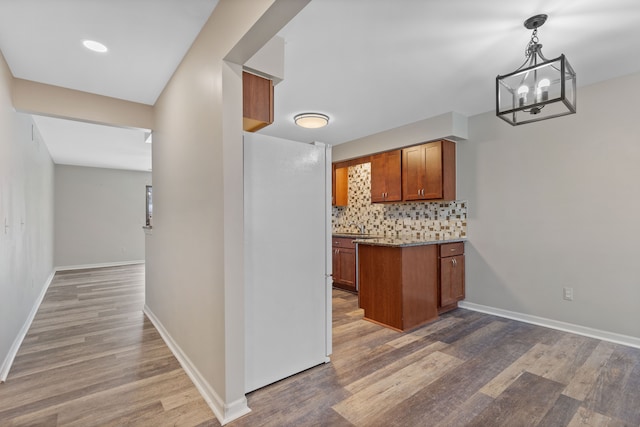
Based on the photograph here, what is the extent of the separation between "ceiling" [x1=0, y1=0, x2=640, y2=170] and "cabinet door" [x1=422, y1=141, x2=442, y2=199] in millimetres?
724

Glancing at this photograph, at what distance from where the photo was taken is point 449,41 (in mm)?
2344

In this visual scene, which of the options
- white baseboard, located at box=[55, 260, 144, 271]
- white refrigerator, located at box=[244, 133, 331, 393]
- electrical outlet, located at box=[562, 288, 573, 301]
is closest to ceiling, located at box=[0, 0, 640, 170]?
white refrigerator, located at box=[244, 133, 331, 393]

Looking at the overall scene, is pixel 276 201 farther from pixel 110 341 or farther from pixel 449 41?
pixel 110 341

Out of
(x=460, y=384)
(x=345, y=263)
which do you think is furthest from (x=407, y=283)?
(x=345, y=263)

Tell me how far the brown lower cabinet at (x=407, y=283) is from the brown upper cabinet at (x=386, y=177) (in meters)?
1.14

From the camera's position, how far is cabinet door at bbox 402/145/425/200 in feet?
13.9

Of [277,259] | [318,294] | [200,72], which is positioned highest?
[200,72]

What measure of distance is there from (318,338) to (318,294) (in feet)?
1.13

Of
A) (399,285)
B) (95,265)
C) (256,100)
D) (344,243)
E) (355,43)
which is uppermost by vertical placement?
(355,43)

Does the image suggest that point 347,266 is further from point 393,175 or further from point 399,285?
point 399,285

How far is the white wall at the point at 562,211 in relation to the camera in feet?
9.70

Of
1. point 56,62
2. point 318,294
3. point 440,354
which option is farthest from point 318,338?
point 56,62

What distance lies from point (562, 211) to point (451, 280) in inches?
54.8

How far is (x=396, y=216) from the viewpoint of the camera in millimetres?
5012
